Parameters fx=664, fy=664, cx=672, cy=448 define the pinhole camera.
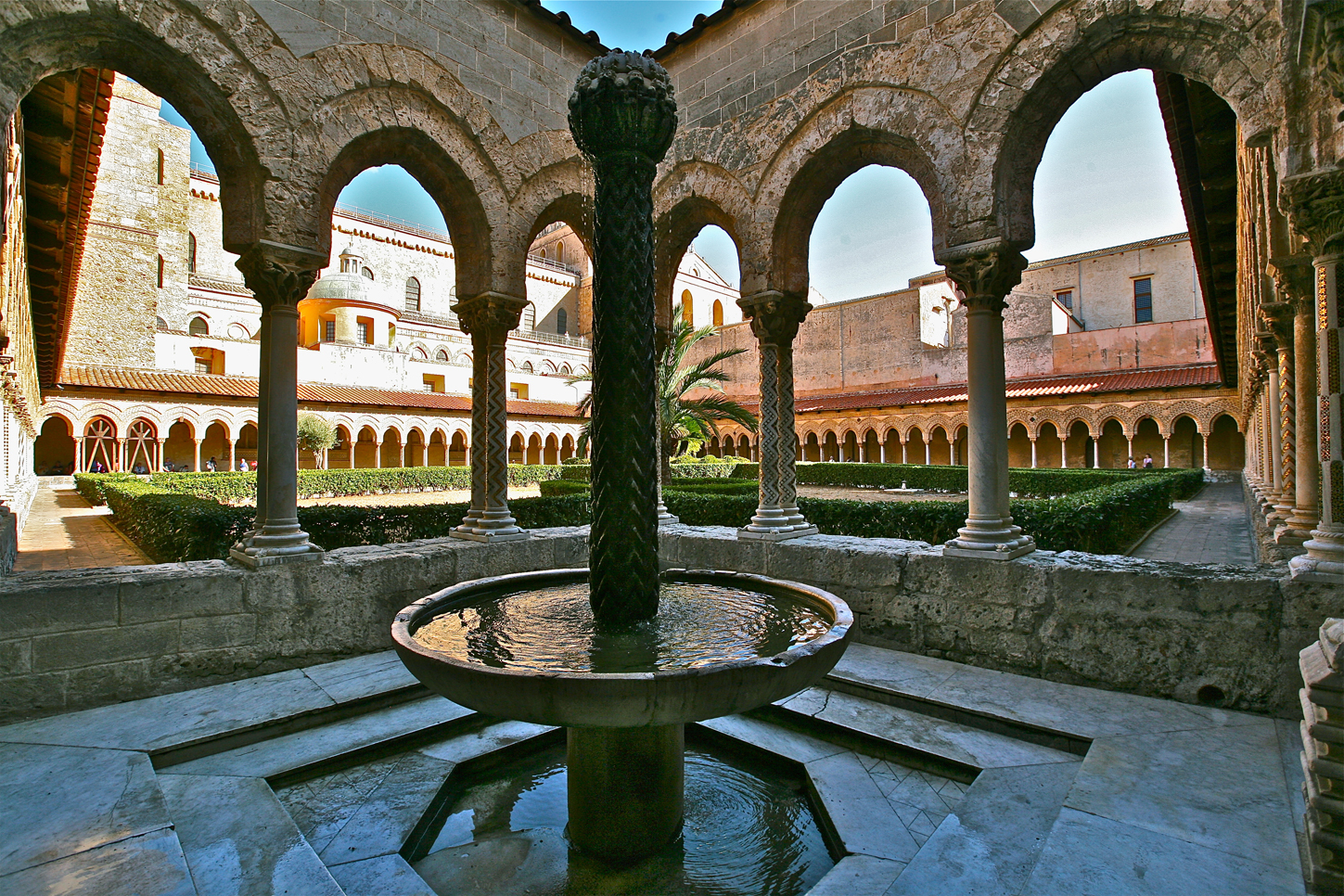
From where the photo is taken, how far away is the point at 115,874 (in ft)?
6.23

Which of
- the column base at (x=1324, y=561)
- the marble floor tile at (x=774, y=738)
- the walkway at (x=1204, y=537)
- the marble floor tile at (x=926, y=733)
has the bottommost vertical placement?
the marble floor tile at (x=774, y=738)

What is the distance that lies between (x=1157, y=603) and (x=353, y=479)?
71.5 feet

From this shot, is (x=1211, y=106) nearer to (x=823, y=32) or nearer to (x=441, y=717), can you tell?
(x=823, y=32)

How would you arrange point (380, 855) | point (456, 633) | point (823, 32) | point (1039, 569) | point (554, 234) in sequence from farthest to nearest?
point (554, 234)
point (823, 32)
point (1039, 569)
point (456, 633)
point (380, 855)

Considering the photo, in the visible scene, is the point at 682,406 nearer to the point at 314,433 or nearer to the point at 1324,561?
the point at 1324,561

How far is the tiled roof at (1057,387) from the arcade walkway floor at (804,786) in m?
16.9

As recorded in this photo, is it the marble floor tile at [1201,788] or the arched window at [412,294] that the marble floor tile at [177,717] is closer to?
the marble floor tile at [1201,788]

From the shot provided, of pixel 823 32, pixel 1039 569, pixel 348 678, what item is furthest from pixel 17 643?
pixel 823 32

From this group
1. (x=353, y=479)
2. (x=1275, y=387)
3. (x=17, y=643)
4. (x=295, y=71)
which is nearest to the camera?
(x=17, y=643)

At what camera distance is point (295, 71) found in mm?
4375

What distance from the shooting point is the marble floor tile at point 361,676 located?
136 inches

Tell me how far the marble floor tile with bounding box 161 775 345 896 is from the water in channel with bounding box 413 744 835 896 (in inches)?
15.4

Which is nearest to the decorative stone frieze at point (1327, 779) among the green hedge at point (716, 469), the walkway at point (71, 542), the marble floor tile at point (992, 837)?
the marble floor tile at point (992, 837)

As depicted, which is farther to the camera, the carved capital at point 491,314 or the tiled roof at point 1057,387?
the tiled roof at point 1057,387
